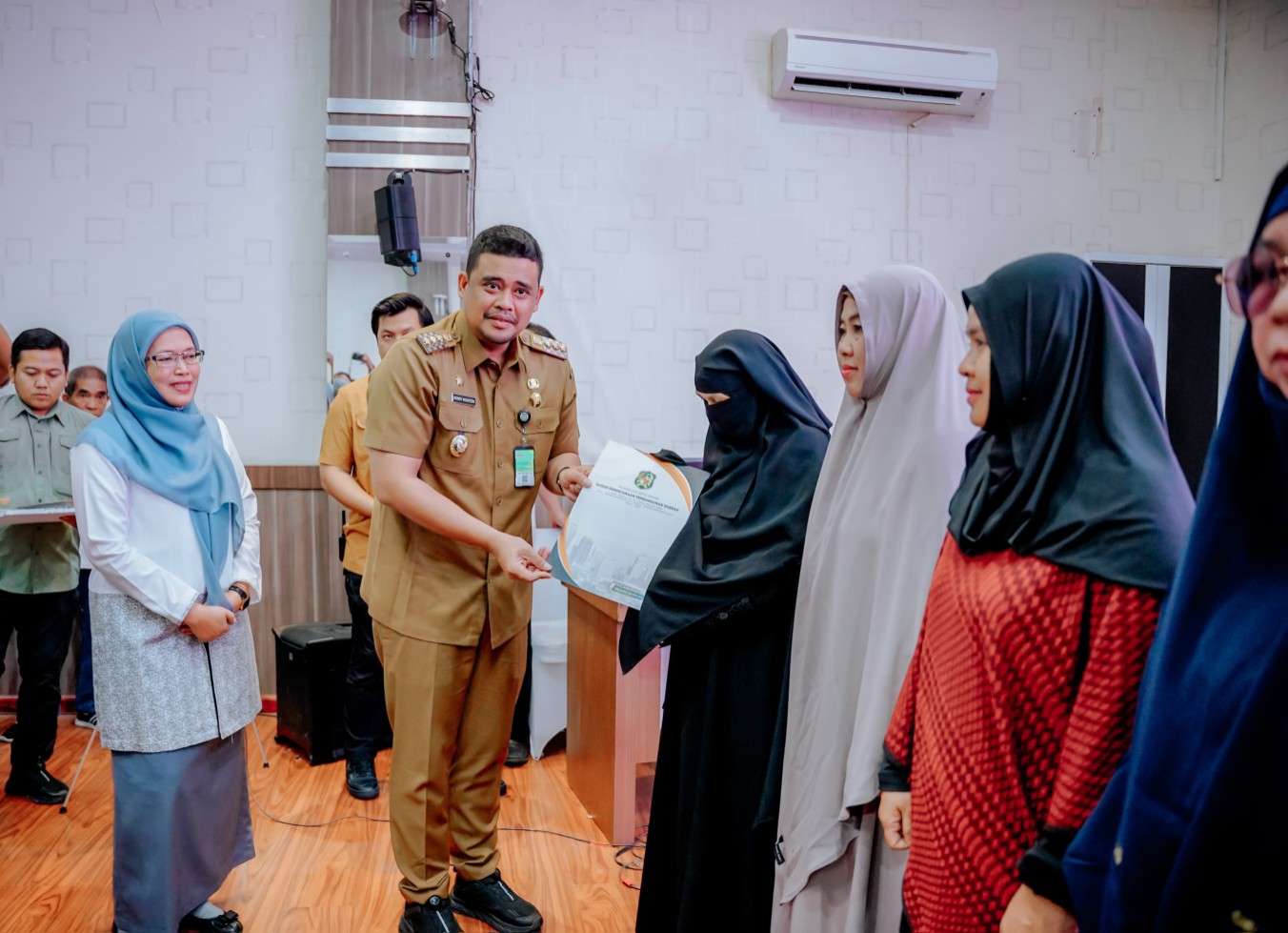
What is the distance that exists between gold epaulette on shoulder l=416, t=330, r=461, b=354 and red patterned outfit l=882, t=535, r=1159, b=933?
1.30 meters

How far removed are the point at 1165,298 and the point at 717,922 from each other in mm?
3958

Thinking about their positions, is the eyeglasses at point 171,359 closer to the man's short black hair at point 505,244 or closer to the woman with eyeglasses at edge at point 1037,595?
the man's short black hair at point 505,244

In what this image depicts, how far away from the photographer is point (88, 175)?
3889 millimetres

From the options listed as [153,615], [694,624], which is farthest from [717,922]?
[153,615]

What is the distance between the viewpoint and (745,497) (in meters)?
1.84

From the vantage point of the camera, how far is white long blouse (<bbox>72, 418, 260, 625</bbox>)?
6.39 ft

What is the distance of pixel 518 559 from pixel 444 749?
530 mm

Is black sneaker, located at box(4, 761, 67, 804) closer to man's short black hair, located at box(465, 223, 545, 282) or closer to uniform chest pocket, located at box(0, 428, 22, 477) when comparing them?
uniform chest pocket, located at box(0, 428, 22, 477)

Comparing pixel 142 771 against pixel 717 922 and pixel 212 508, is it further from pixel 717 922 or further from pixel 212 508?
pixel 717 922

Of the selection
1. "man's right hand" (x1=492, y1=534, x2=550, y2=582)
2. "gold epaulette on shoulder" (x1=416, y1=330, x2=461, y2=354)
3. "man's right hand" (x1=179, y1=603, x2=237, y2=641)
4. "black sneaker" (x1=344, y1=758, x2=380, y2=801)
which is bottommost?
"black sneaker" (x1=344, y1=758, x2=380, y2=801)

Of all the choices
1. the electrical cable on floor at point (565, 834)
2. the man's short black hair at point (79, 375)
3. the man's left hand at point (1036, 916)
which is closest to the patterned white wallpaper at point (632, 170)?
the man's short black hair at point (79, 375)

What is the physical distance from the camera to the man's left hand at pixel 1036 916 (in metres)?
1.02

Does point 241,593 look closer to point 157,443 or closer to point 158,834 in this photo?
point 157,443

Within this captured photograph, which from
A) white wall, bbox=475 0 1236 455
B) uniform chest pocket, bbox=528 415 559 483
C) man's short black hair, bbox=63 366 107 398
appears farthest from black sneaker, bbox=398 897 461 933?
man's short black hair, bbox=63 366 107 398
